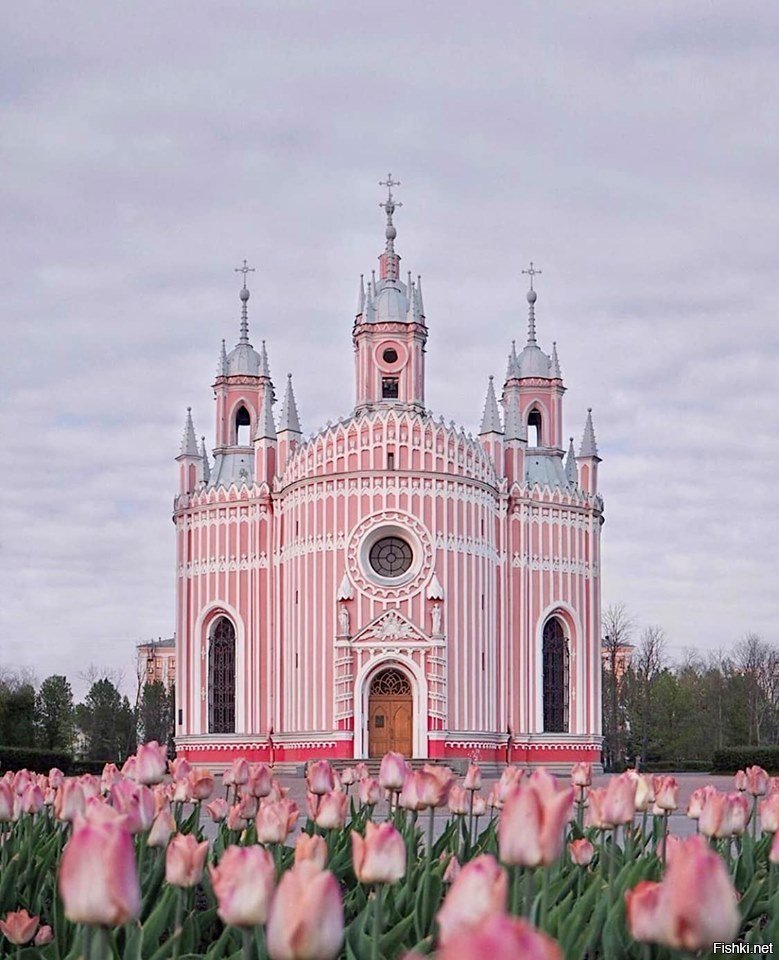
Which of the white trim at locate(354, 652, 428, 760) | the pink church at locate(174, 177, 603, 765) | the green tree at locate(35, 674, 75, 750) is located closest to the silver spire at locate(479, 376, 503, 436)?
the pink church at locate(174, 177, 603, 765)

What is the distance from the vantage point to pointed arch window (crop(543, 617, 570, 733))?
50.4 meters

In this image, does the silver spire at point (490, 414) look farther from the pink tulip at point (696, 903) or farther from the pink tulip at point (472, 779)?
the pink tulip at point (696, 903)

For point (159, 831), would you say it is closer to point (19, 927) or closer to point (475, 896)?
point (19, 927)

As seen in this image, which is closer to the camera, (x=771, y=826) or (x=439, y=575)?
(x=771, y=826)

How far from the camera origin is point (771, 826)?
6.81 m

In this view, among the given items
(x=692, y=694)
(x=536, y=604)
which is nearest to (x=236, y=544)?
(x=536, y=604)

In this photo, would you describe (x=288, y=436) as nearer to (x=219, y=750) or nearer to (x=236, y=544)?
(x=236, y=544)

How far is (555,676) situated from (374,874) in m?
47.0

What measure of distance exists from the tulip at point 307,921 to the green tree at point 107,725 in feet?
239

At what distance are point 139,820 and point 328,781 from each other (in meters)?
2.34

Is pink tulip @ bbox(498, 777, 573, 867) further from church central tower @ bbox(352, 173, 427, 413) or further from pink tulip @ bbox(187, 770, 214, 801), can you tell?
church central tower @ bbox(352, 173, 427, 413)

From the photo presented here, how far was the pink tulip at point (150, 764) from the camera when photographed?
7.55m

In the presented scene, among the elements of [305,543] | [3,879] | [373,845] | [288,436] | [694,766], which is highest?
[288,436]

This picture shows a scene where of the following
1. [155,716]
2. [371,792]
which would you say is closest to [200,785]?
[371,792]
